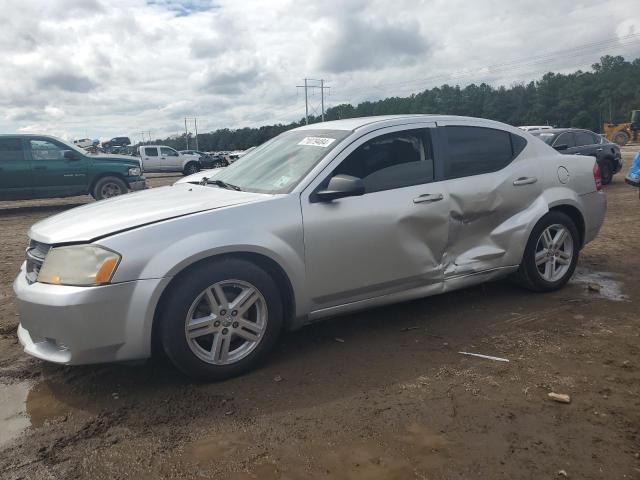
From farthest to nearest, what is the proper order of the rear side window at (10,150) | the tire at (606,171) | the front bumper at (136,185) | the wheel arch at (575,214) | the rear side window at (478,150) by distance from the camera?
the tire at (606,171) < the front bumper at (136,185) < the rear side window at (10,150) < the wheel arch at (575,214) < the rear side window at (478,150)

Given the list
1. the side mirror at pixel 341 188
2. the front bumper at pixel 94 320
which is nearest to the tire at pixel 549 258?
the side mirror at pixel 341 188

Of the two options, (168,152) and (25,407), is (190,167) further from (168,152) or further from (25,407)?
(25,407)

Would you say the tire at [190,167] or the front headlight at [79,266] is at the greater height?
the front headlight at [79,266]

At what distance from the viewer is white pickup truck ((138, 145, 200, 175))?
3164 cm

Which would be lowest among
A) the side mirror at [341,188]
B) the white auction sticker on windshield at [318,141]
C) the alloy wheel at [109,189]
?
the alloy wheel at [109,189]

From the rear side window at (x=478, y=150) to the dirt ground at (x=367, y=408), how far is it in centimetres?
121

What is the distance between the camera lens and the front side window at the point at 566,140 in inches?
518

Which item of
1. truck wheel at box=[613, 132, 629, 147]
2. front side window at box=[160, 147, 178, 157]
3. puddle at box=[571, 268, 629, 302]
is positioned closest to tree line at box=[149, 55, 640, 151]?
truck wheel at box=[613, 132, 629, 147]

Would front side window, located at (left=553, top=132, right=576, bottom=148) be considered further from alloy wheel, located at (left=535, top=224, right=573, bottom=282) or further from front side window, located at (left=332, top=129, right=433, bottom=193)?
front side window, located at (left=332, top=129, right=433, bottom=193)

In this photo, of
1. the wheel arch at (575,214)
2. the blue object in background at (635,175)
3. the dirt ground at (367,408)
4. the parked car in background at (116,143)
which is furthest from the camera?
the parked car in background at (116,143)

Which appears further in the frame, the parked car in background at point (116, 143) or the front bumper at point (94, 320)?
the parked car in background at point (116, 143)

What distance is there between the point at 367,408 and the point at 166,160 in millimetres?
30818

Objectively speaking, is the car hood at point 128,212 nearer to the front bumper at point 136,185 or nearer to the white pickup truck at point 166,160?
the front bumper at point 136,185

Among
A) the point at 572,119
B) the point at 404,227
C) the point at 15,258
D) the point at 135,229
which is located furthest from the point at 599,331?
the point at 572,119
